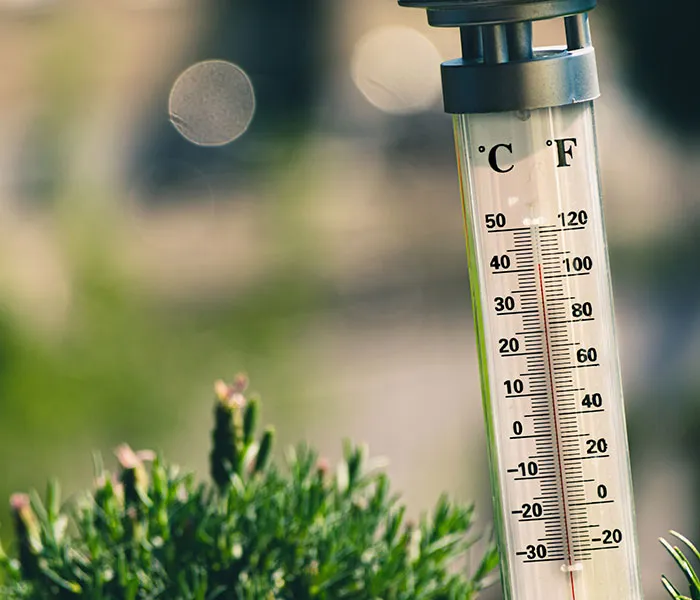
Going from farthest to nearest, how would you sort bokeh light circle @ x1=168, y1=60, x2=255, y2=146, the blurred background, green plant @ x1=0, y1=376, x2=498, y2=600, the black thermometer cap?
bokeh light circle @ x1=168, y1=60, x2=255, y2=146, the blurred background, green plant @ x1=0, y1=376, x2=498, y2=600, the black thermometer cap

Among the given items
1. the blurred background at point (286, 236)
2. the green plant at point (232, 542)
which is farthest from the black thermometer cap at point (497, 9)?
the blurred background at point (286, 236)

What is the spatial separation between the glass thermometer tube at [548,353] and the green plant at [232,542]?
14 centimetres

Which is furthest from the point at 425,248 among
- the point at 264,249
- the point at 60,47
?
the point at 60,47

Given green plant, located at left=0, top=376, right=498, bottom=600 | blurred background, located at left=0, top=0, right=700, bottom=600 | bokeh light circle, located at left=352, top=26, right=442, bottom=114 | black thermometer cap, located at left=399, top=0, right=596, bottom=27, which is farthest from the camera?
bokeh light circle, located at left=352, top=26, right=442, bottom=114

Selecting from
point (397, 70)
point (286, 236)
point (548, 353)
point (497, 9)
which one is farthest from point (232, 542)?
point (397, 70)

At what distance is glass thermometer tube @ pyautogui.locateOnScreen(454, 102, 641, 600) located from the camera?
0.57 metres

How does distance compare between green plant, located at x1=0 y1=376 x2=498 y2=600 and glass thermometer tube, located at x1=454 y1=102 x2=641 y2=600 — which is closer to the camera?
glass thermometer tube, located at x1=454 y1=102 x2=641 y2=600

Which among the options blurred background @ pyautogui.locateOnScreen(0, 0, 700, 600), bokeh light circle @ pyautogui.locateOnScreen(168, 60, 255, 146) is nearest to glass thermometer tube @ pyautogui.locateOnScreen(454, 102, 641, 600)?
Result: blurred background @ pyautogui.locateOnScreen(0, 0, 700, 600)

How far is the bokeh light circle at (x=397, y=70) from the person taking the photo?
392 centimetres

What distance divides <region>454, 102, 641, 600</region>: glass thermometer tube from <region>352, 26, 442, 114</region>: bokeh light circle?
3359 mm

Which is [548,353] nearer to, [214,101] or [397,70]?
[214,101]

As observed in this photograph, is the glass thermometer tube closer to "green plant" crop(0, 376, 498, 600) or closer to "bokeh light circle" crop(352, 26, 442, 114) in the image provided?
"green plant" crop(0, 376, 498, 600)

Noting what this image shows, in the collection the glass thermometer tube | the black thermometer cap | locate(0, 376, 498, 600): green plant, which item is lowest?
locate(0, 376, 498, 600): green plant

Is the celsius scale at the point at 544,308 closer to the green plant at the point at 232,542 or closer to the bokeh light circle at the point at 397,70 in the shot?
the green plant at the point at 232,542
